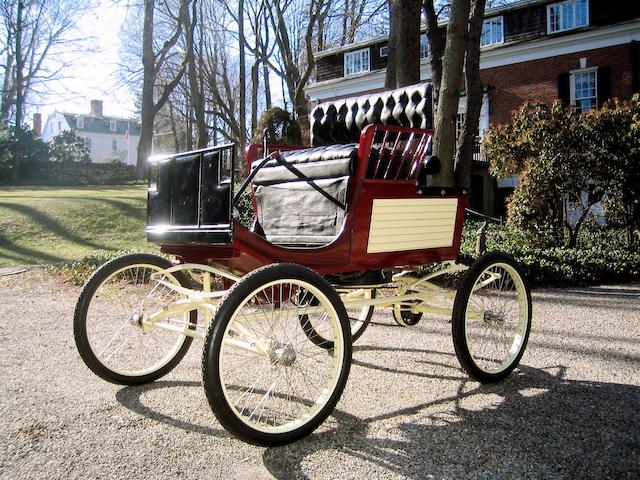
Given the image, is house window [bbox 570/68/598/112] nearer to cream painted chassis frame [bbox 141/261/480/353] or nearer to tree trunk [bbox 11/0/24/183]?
cream painted chassis frame [bbox 141/261/480/353]

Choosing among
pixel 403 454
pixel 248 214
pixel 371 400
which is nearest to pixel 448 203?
pixel 371 400

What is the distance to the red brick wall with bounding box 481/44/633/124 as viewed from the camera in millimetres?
18562

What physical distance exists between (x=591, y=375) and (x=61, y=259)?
9046 mm

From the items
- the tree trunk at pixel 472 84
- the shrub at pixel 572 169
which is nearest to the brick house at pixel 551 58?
the tree trunk at pixel 472 84

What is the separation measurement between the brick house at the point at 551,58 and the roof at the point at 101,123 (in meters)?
45.9

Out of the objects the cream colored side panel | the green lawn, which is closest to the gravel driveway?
the cream colored side panel

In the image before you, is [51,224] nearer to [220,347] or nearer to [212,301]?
[212,301]

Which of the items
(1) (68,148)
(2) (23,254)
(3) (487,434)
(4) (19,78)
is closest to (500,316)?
(3) (487,434)

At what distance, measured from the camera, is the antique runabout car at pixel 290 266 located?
2.56 meters

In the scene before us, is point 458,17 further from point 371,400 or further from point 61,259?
point 61,259

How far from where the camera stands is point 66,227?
12594mm

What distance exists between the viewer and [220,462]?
7.76 feet

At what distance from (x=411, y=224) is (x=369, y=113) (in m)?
1.53

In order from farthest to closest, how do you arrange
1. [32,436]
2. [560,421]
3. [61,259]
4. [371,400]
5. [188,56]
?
[188,56], [61,259], [371,400], [560,421], [32,436]
